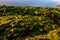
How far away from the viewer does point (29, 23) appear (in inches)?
323

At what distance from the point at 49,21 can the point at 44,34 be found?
0.92 m

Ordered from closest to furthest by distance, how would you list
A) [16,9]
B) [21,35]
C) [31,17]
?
[21,35] → [31,17] → [16,9]

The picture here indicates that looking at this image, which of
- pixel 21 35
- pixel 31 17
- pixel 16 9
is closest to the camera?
pixel 21 35

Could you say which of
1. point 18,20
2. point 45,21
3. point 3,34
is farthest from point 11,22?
point 45,21

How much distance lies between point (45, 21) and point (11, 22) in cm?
148

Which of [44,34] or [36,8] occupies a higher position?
[36,8]

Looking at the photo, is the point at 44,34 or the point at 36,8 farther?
the point at 36,8

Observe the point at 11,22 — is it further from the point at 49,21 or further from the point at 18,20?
the point at 49,21

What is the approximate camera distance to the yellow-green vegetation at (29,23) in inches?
298

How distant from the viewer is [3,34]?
7660mm

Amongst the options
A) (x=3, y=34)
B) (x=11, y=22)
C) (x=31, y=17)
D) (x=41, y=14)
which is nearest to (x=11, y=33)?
(x=3, y=34)

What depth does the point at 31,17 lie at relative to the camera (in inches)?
346

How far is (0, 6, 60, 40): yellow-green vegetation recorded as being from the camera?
758 cm

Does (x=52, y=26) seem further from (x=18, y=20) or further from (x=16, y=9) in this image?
(x=16, y=9)
